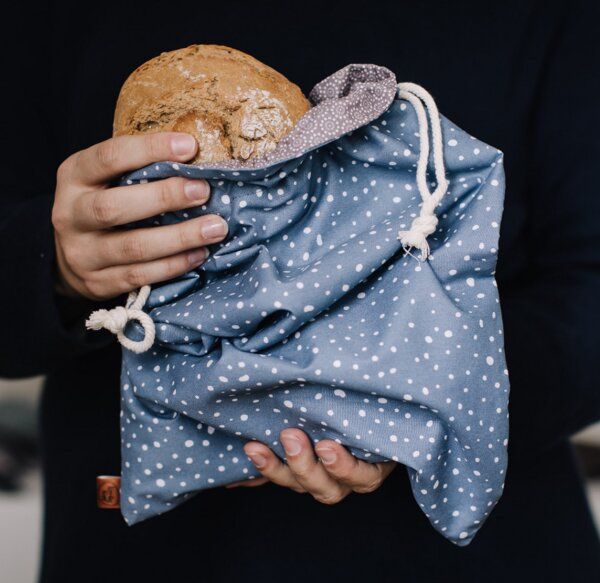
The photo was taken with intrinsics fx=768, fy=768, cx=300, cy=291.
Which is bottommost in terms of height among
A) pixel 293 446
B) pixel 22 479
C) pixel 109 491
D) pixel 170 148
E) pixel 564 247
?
pixel 22 479

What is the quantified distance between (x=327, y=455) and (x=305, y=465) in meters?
0.02

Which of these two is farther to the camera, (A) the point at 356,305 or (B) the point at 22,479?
(B) the point at 22,479

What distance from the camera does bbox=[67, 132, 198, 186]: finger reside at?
1.72 feet

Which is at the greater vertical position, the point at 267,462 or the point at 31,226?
the point at 31,226

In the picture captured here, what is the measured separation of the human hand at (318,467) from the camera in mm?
562

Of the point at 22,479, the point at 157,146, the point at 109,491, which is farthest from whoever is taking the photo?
the point at 22,479

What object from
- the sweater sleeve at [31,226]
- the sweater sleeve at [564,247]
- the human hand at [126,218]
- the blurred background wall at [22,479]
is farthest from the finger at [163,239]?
the blurred background wall at [22,479]

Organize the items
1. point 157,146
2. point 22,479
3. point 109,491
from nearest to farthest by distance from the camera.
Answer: point 157,146, point 109,491, point 22,479

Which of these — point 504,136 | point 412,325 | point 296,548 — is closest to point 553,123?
point 504,136

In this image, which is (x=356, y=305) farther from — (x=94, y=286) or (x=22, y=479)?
(x=22, y=479)

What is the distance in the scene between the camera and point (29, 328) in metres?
0.68

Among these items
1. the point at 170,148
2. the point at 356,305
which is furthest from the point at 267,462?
the point at 170,148

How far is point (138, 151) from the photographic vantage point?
20.7 inches

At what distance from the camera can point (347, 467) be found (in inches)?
22.2
